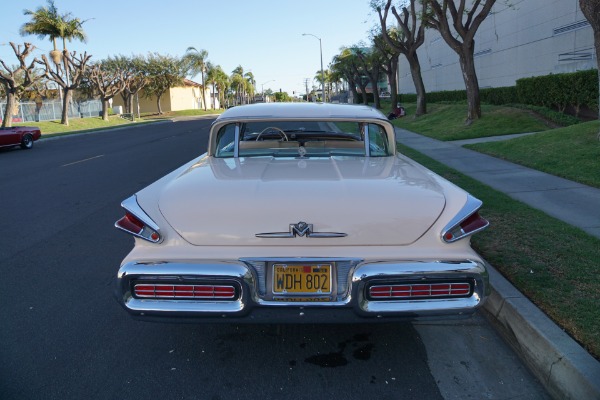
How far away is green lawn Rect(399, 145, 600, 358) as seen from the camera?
10.7ft

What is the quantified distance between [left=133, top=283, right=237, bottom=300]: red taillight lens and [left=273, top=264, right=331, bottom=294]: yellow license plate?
0.26m

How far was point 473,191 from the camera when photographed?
731cm

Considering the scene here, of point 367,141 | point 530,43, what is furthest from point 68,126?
point 367,141

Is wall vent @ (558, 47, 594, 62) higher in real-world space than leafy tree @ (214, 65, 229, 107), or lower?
lower

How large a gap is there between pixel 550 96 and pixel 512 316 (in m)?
16.1

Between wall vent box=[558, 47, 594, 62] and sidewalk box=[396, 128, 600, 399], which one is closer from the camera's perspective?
sidewalk box=[396, 128, 600, 399]

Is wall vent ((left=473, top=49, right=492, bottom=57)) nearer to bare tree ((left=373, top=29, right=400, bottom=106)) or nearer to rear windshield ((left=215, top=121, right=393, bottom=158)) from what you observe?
bare tree ((left=373, top=29, right=400, bottom=106))

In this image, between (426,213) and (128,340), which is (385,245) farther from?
(128,340)

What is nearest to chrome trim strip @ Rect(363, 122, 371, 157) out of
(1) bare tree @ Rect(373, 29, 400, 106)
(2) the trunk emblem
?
(2) the trunk emblem

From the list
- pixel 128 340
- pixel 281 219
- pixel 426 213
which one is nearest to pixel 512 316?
pixel 426 213

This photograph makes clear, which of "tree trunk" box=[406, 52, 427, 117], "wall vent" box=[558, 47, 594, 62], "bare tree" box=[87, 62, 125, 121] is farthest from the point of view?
"bare tree" box=[87, 62, 125, 121]

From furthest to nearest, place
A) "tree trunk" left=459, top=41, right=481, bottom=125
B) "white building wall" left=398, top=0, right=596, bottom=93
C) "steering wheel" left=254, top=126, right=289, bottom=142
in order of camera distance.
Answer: "white building wall" left=398, top=0, right=596, bottom=93, "tree trunk" left=459, top=41, right=481, bottom=125, "steering wheel" left=254, top=126, right=289, bottom=142

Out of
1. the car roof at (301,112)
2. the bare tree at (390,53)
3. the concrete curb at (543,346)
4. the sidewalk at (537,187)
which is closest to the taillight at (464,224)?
the concrete curb at (543,346)

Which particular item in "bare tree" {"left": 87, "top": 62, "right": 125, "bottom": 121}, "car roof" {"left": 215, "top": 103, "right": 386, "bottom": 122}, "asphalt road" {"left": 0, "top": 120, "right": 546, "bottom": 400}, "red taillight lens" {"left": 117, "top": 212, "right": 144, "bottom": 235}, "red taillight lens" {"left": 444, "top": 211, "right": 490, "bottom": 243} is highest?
"bare tree" {"left": 87, "top": 62, "right": 125, "bottom": 121}
